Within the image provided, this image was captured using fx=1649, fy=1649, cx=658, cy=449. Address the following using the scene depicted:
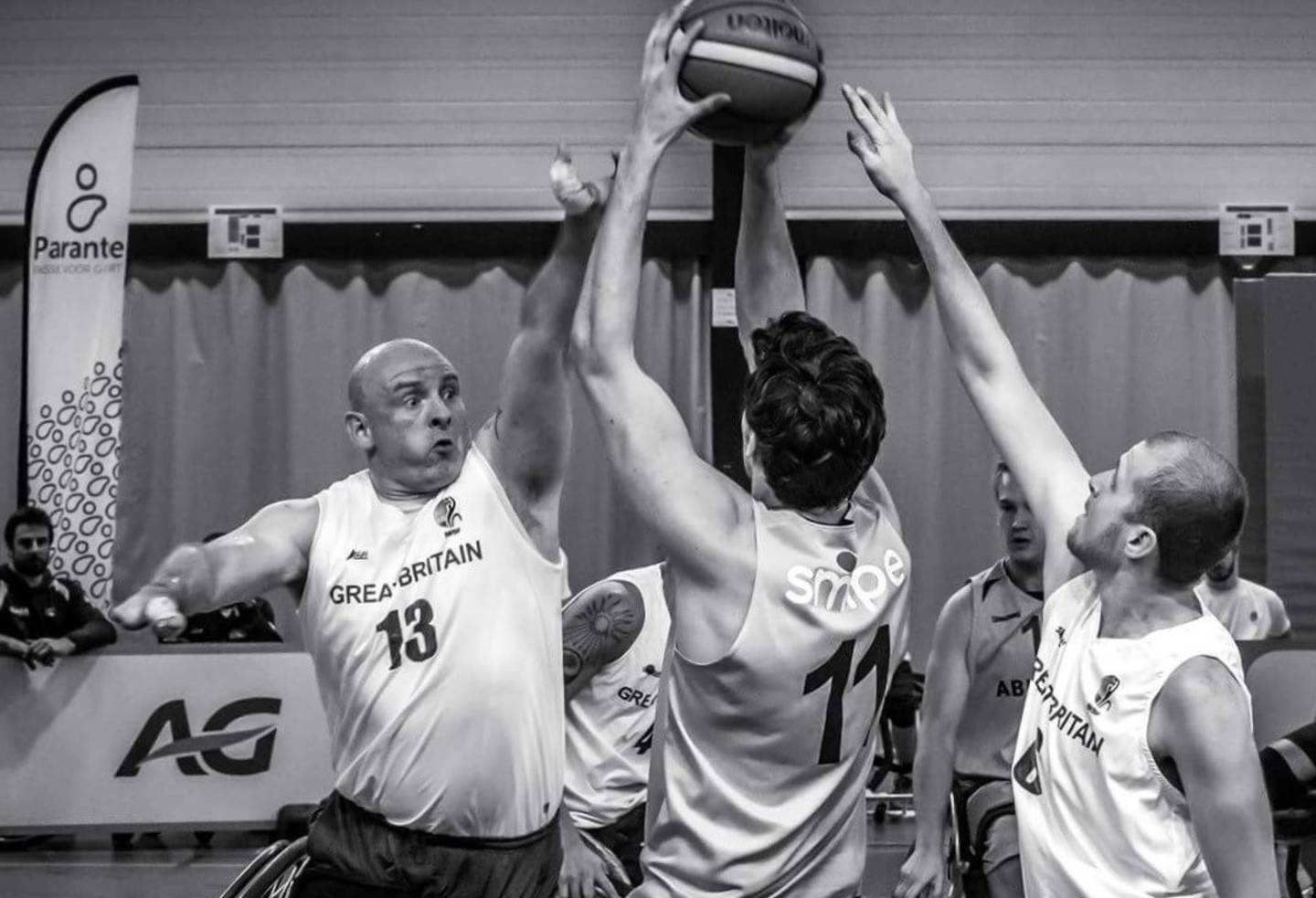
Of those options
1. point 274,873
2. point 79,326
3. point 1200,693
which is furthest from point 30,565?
point 1200,693

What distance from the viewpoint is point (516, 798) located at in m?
3.77

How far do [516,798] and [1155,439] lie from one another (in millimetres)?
1760

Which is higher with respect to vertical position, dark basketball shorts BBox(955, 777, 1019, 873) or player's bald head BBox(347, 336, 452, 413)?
player's bald head BBox(347, 336, 452, 413)

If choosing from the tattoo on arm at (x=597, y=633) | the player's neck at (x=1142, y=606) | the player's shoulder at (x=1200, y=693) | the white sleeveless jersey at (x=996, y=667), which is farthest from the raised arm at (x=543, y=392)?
the white sleeveless jersey at (x=996, y=667)

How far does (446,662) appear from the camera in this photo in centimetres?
376

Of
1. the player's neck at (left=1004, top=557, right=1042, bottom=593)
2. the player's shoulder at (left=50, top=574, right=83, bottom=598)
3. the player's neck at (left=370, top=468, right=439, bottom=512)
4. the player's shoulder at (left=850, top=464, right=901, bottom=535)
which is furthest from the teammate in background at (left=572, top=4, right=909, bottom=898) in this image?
the player's shoulder at (left=50, top=574, right=83, bottom=598)

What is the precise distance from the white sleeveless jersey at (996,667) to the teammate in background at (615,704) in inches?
38.9

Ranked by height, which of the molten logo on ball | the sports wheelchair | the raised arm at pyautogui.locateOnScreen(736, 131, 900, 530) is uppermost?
the molten logo on ball

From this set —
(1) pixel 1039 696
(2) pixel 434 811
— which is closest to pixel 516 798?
(2) pixel 434 811

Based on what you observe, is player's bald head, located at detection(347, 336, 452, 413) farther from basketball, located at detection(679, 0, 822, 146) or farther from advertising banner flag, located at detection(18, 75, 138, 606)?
advertising banner flag, located at detection(18, 75, 138, 606)

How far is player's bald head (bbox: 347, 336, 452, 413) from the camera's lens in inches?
160

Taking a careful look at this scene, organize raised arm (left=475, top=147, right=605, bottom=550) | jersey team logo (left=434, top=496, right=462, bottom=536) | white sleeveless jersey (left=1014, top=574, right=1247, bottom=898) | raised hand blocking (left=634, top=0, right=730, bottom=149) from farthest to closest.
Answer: jersey team logo (left=434, top=496, right=462, bottom=536) < raised arm (left=475, top=147, right=605, bottom=550) < raised hand blocking (left=634, top=0, right=730, bottom=149) < white sleeveless jersey (left=1014, top=574, right=1247, bottom=898)

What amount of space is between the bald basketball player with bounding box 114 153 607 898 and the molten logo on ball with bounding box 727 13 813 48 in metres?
0.73

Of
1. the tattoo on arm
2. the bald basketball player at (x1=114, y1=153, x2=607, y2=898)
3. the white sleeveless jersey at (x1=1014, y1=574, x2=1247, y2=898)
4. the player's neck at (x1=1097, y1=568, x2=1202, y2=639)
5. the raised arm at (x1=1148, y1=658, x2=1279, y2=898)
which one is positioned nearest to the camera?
the raised arm at (x1=1148, y1=658, x2=1279, y2=898)
